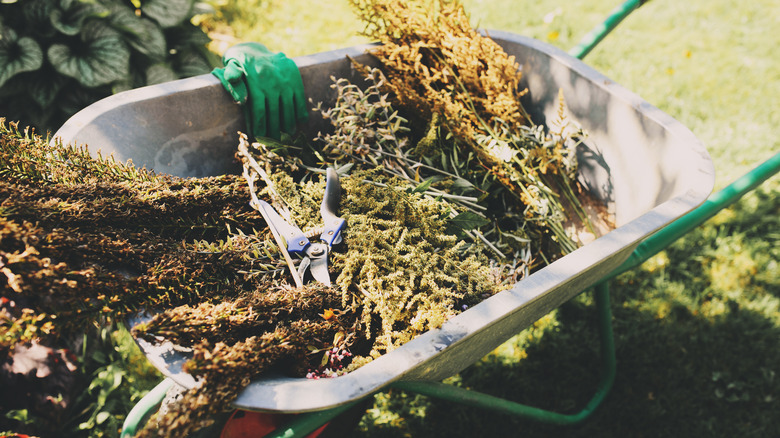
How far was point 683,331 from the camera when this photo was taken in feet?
6.88

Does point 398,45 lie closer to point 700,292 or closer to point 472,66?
point 472,66

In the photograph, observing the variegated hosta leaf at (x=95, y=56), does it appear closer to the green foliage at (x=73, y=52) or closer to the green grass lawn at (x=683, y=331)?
the green foliage at (x=73, y=52)

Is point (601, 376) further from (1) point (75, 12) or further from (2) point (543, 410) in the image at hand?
(1) point (75, 12)

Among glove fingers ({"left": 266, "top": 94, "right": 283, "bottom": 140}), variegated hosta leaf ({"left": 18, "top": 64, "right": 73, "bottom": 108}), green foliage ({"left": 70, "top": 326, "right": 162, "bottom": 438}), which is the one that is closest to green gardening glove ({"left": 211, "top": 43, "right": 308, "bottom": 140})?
glove fingers ({"left": 266, "top": 94, "right": 283, "bottom": 140})

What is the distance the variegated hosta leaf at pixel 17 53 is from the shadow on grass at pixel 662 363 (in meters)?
1.86

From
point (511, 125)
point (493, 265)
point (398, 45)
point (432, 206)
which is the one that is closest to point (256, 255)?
point (432, 206)

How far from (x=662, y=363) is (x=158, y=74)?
2.47 meters

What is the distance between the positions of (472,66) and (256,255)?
904 millimetres

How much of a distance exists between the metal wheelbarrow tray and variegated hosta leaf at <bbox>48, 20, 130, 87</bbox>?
87cm

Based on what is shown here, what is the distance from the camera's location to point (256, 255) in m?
1.21

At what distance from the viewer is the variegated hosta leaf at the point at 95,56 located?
2.05m

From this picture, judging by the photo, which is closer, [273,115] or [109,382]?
[273,115]

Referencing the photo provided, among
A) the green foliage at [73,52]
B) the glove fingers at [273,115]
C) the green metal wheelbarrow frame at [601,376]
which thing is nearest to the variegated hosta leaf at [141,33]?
the green foliage at [73,52]

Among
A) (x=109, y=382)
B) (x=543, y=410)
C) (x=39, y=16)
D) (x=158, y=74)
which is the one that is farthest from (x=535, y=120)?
(x=39, y=16)
